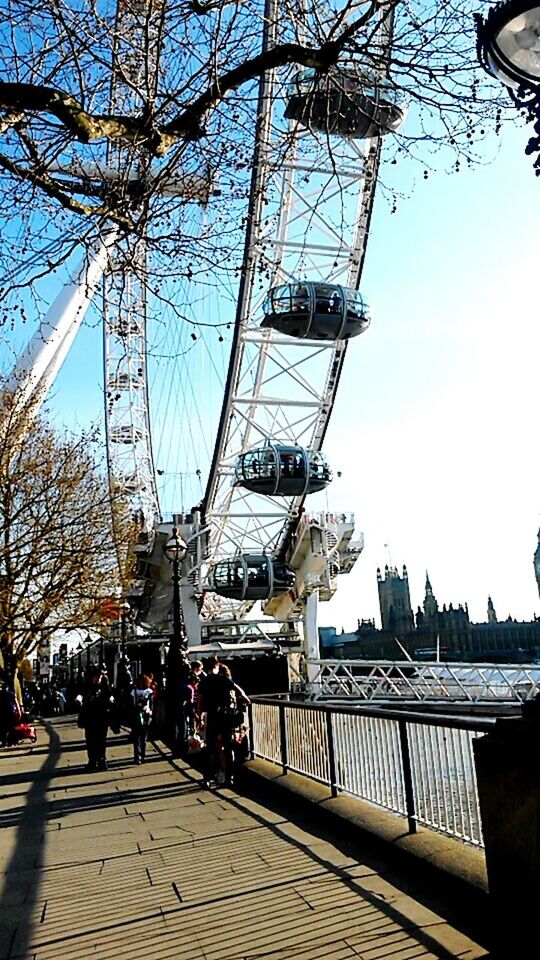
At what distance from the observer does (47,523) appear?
2356 cm

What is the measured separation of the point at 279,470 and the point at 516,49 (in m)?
44.7

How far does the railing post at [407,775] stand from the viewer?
21.5ft

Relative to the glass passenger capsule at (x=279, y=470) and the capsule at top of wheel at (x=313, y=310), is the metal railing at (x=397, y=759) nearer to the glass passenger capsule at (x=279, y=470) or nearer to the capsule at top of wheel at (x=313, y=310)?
the capsule at top of wheel at (x=313, y=310)

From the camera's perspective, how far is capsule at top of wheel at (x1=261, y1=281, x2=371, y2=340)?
43875 mm

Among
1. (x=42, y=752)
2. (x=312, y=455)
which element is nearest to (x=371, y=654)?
(x=312, y=455)

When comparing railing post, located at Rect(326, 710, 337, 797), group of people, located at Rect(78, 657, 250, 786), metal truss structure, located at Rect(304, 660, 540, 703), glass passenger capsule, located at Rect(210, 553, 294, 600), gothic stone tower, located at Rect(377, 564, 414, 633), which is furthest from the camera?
gothic stone tower, located at Rect(377, 564, 414, 633)

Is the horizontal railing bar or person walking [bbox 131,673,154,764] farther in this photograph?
person walking [bbox 131,673,154,764]

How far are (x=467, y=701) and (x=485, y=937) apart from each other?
29.8 m

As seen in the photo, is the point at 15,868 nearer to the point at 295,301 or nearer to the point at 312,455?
the point at 295,301

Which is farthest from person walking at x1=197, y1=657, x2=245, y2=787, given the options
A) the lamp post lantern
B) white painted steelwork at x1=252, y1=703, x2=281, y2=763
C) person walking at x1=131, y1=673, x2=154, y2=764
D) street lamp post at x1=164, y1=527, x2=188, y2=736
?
the lamp post lantern

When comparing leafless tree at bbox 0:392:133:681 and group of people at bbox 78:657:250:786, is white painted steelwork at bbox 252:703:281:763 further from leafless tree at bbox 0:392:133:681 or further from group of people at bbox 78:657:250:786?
leafless tree at bbox 0:392:133:681

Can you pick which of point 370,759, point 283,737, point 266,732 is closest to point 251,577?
point 266,732

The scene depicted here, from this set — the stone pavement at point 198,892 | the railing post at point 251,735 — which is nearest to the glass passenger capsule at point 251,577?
the railing post at point 251,735

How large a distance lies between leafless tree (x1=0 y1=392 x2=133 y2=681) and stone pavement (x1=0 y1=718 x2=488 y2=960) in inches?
526
